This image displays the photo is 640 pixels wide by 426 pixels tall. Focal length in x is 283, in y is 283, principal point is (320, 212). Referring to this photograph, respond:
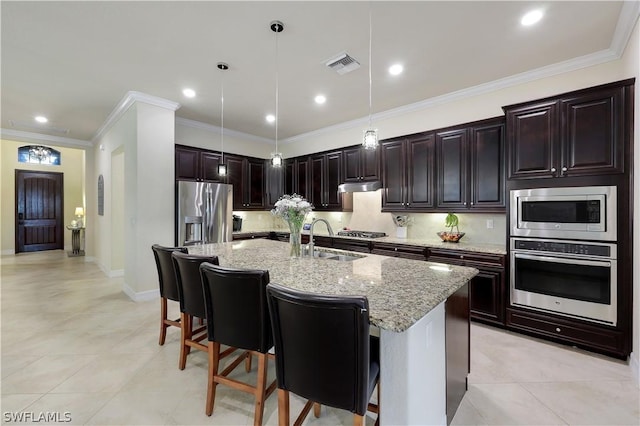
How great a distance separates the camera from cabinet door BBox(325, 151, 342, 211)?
515 centimetres

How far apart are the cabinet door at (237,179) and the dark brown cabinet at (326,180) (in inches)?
54.5

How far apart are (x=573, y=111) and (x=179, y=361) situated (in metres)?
4.35

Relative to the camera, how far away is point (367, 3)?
2.22 m

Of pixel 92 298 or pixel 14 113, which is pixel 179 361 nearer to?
pixel 92 298

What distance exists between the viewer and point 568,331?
2738mm

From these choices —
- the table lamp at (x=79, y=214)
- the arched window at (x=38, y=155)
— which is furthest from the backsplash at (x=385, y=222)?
the arched window at (x=38, y=155)

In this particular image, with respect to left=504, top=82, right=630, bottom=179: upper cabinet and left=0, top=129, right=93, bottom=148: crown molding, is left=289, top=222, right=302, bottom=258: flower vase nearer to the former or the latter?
left=504, top=82, right=630, bottom=179: upper cabinet

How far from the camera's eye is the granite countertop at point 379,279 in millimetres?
1266

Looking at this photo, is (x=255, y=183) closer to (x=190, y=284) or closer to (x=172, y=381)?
(x=190, y=284)

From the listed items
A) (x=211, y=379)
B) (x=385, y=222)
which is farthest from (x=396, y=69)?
(x=211, y=379)

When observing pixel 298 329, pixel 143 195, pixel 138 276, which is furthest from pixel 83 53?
pixel 298 329

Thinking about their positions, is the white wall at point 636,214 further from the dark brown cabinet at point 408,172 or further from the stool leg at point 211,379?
the stool leg at point 211,379

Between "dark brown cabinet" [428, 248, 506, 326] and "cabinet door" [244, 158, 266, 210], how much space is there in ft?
13.0

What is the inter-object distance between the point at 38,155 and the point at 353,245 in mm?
10051
